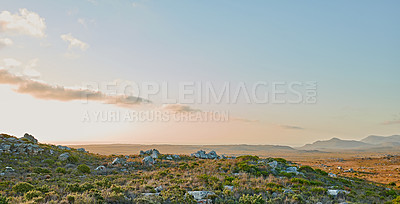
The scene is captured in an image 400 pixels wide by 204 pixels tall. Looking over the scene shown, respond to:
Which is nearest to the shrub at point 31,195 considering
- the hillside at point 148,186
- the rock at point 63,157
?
the hillside at point 148,186

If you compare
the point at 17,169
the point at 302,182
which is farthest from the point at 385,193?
the point at 17,169

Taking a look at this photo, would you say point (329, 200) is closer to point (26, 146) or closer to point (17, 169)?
point (17, 169)

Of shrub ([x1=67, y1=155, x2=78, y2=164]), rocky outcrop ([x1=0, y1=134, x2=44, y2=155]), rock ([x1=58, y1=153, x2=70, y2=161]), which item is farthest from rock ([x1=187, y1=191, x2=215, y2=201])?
rocky outcrop ([x1=0, y1=134, x2=44, y2=155])

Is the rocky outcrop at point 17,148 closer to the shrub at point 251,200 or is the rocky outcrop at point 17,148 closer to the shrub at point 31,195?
the shrub at point 31,195

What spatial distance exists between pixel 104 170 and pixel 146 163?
19.5 feet

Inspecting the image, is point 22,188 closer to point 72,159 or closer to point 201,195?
point 201,195

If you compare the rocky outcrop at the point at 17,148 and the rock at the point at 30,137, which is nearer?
the rocky outcrop at the point at 17,148

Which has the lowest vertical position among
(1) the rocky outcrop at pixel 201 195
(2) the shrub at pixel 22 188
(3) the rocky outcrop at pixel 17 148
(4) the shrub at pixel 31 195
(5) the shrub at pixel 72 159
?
(5) the shrub at pixel 72 159

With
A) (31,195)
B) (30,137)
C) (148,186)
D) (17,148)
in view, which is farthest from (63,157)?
(148,186)

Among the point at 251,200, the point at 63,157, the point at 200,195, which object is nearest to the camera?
the point at 251,200

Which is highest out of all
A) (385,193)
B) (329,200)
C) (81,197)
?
(81,197)

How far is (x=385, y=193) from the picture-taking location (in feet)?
63.5

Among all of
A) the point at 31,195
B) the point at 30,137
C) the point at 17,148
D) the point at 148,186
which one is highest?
the point at 30,137

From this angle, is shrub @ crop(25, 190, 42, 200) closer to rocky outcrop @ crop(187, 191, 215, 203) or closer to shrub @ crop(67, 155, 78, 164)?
rocky outcrop @ crop(187, 191, 215, 203)
